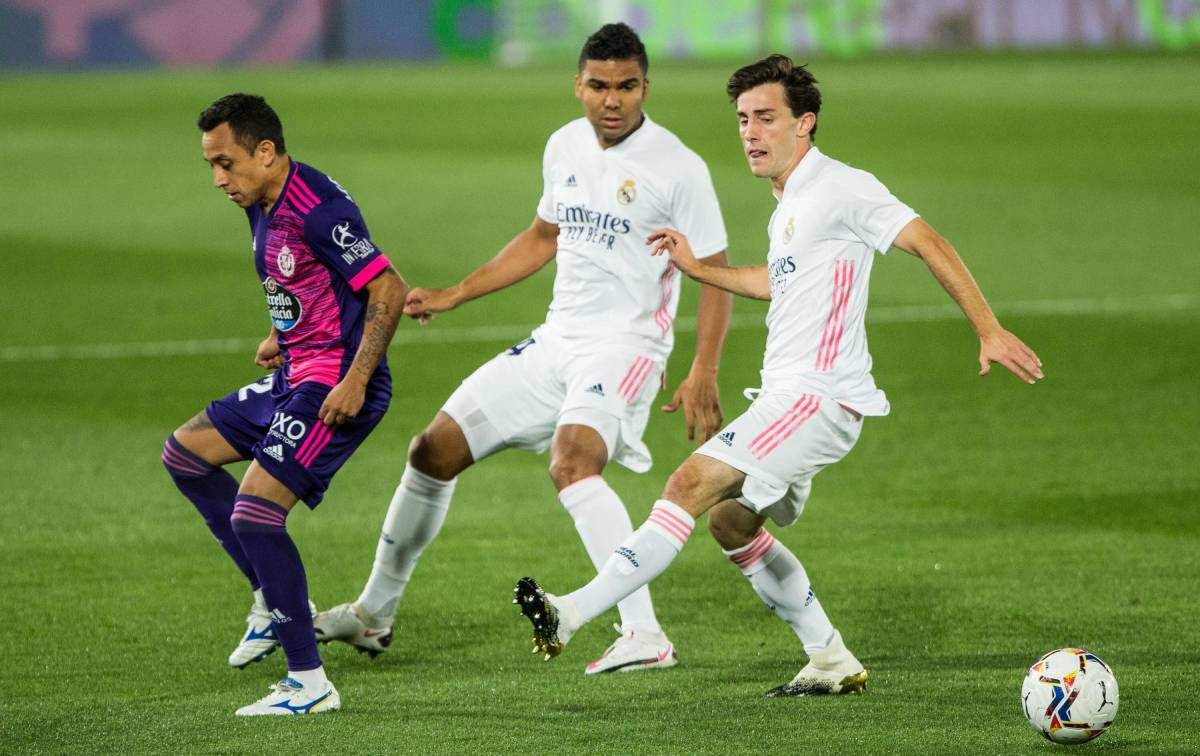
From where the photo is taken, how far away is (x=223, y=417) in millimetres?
6695

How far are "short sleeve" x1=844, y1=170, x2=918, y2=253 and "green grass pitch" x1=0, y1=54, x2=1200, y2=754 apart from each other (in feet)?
4.86

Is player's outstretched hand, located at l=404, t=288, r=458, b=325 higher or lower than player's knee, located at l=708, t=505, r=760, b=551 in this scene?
higher

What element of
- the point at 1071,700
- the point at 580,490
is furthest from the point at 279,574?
the point at 1071,700

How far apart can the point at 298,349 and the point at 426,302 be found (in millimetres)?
561

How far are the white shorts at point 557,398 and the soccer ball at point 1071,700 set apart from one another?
1964mm

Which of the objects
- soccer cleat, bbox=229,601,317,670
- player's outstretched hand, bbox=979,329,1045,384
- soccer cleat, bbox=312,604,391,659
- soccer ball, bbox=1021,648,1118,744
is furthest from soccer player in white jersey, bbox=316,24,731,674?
soccer ball, bbox=1021,648,1118,744

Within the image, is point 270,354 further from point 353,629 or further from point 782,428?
point 782,428

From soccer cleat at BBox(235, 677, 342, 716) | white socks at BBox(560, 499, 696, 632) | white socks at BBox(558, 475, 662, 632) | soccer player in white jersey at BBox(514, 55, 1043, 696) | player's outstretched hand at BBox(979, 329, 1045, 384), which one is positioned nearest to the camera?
player's outstretched hand at BBox(979, 329, 1045, 384)

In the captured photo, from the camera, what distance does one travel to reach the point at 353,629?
688 centimetres

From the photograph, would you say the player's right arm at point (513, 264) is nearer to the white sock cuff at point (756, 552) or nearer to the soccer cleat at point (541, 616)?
the white sock cuff at point (756, 552)

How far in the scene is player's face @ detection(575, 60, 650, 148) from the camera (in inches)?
279

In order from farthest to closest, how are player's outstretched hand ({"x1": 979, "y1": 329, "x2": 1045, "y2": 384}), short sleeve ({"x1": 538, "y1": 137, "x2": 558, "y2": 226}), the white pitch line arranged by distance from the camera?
the white pitch line < short sleeve ({"x1": 538, "y1": 137, "x2": 558, "y2": 226}) < player's outstretched hand ({"x1": 979, "y1": 329, "x2": 1045, "y2": 384})

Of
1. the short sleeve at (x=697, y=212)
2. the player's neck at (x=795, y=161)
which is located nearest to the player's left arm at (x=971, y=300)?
the player's neck at (x=795, y=161)

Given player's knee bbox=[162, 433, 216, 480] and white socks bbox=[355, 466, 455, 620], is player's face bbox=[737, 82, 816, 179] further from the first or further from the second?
player's knee bbox=[162, 433, 216, 480]
